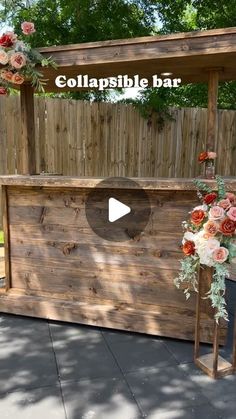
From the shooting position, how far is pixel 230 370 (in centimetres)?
212

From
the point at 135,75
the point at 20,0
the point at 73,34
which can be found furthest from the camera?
the point at 20,0

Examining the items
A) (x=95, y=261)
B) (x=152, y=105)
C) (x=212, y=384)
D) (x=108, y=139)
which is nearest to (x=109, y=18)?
(x=152, y=105)

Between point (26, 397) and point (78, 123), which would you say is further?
point (78, 123)

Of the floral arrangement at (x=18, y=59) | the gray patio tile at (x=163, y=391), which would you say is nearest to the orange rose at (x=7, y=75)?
the floral arrangement at (x=18, y=59)

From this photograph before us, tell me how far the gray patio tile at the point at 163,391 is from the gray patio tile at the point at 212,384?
0.11 ft

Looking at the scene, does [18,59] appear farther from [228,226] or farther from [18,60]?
[228,226]

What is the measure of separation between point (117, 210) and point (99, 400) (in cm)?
116

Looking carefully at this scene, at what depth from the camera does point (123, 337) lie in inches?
99.1

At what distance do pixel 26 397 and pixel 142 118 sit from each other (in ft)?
12.6

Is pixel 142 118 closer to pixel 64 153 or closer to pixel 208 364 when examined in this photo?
pixel 64 153

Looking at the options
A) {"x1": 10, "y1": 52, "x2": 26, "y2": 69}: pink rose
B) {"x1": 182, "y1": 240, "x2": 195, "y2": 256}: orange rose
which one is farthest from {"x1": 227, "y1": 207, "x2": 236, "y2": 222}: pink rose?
{"x1": 10, "y1": 52, "x2": 26, "y2": 69}: pink rose

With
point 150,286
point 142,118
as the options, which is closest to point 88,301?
point 150,286

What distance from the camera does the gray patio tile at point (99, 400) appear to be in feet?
5.74

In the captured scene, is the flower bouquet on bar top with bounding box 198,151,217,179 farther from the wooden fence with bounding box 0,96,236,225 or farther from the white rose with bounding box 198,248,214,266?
the wooden fence with bounding box 0,96,236,225
